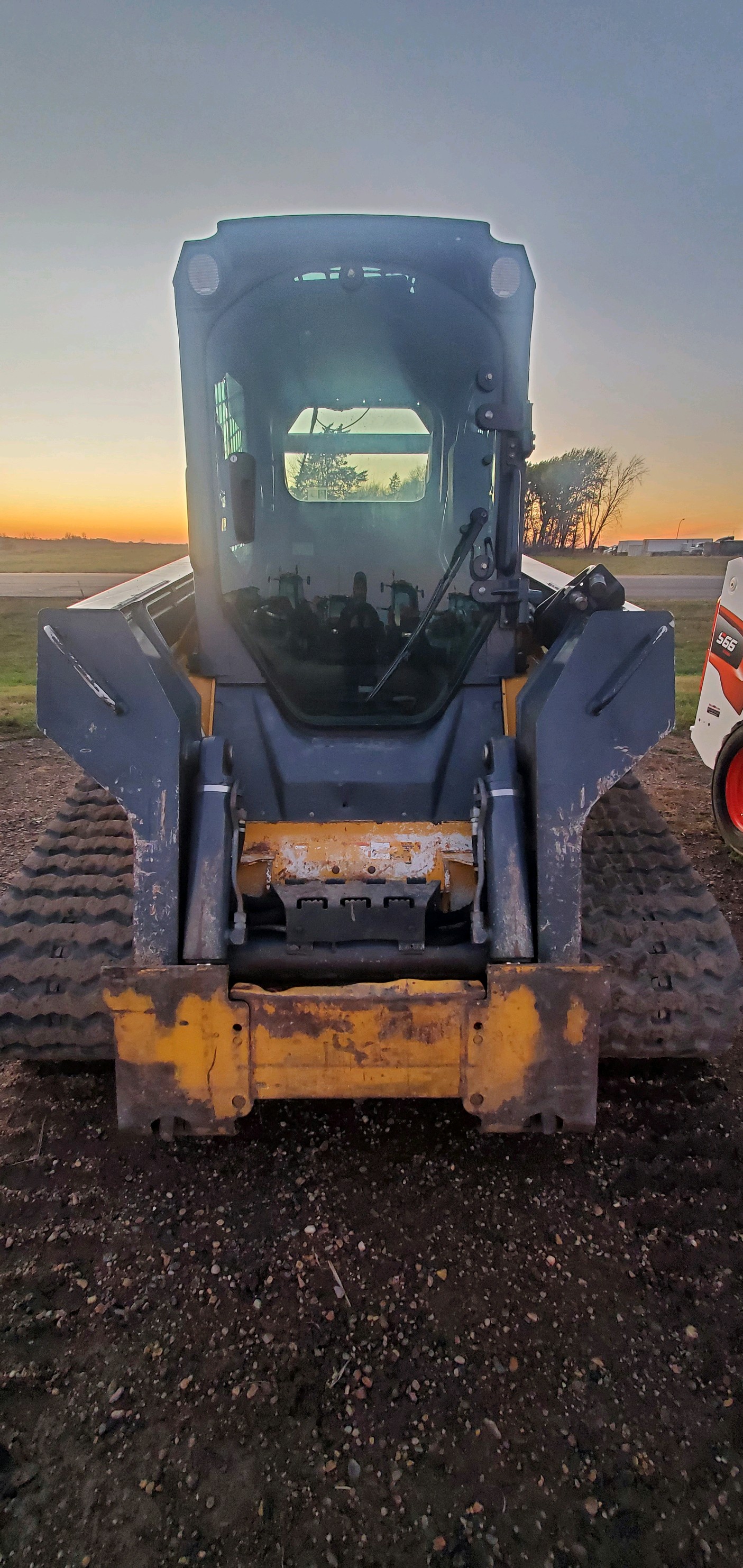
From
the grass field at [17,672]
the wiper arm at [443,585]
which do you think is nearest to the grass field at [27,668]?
the grass field at [17,672]

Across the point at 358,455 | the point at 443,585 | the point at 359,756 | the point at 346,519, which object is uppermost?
the point at 358,455

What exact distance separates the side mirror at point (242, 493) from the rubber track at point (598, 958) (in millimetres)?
1383

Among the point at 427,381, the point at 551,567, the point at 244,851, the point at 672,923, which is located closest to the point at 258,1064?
the point at 244,851

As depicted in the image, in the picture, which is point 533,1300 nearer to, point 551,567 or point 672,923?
point 672,923

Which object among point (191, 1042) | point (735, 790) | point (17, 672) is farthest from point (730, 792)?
point (17, 672)

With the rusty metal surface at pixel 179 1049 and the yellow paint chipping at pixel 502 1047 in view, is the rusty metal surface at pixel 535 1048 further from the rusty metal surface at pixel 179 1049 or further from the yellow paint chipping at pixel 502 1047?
the rusty metal surface at pixel 179 1049

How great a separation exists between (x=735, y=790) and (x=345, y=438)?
4.16m

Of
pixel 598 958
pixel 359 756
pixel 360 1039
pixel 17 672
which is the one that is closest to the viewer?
pixel 360 1039

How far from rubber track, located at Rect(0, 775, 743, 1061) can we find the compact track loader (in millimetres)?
11

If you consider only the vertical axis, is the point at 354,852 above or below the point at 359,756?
below

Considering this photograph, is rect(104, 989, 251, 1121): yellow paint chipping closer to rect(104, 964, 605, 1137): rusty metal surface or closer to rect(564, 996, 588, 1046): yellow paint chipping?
rect(104, 964, 605, 1137): rusty metal surface

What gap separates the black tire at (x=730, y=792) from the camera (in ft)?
19.0

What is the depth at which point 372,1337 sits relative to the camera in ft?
7.18

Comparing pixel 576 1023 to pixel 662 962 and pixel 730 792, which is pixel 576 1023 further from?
pixel 730 792
